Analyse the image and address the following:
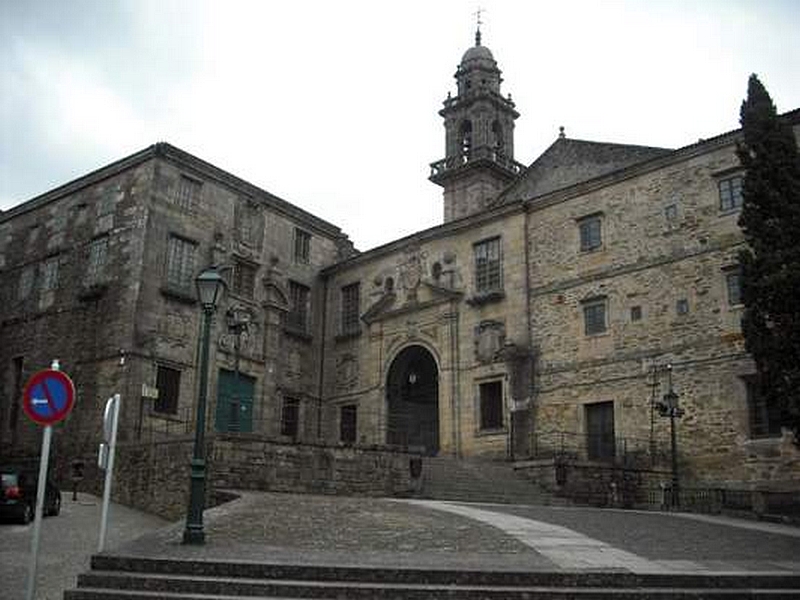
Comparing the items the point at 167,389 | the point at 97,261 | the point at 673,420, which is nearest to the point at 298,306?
the point at 167,389

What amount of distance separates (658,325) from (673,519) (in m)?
8.02

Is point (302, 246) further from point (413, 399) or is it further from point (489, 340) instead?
point (489, 340)

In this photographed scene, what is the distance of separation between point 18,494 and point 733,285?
17527 millimetres

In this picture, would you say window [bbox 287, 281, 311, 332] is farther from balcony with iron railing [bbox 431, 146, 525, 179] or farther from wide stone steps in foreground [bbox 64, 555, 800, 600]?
wide stone steps in foreground [bbox 64, 555, 800, 600]

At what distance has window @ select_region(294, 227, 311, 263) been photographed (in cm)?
3219

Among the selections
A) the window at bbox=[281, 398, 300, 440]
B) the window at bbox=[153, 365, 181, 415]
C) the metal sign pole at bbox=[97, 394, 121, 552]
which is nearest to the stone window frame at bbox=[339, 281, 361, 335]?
the window at bbox=[281, 398, 300, 440]

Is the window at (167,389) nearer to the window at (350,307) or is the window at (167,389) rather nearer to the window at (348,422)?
the window at (348,422)

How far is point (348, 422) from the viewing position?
1209 inches

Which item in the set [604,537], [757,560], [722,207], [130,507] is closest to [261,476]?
[130,507]

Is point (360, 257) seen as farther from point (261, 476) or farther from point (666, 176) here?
point (261, 476)

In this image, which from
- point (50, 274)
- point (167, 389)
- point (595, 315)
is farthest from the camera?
point (50, 274)

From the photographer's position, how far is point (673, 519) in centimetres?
1617

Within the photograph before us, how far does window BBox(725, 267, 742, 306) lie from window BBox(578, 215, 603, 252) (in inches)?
165

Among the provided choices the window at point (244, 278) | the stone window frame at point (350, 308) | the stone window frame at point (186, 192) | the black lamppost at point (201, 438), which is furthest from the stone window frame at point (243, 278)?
the black lamppost at point (201, 438)
